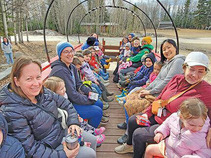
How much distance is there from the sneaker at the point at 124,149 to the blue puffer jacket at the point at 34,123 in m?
0.93

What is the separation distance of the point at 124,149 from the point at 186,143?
958 millimetres

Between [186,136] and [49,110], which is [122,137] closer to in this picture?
[186,136]

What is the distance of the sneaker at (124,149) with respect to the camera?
217 centimetres

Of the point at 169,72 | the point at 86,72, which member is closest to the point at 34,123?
the point at 169,72

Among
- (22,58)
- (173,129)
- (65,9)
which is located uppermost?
(65,9)

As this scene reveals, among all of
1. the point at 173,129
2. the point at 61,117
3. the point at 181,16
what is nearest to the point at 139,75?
the point at 173,129

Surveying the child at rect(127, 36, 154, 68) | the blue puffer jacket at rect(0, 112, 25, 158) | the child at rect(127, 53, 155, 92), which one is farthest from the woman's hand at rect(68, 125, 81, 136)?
the child at rect(127, 36, 154, 68)

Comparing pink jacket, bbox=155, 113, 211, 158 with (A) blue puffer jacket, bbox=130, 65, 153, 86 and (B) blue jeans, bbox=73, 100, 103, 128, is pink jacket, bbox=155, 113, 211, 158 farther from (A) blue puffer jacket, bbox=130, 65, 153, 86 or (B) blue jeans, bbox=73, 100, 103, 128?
(A) blue puffer jacket, bbox=130, 65, 153, 86

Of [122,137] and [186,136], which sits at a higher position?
[186,136]

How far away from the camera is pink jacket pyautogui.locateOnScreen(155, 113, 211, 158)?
1.40 meters

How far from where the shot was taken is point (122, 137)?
2.44 metres

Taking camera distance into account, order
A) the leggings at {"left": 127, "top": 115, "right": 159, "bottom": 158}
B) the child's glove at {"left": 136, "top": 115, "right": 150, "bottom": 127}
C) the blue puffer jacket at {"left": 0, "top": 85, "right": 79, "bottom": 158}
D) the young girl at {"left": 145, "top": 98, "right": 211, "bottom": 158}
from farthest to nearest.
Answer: the child's glove at {"left": 136, "top": 115, "right": 150, "bottom": 127}, the leggings at {"left": 127, "top": 115, "right": 159, "bottom": 158}, the young girl at {"left": 145, "top": 98, "right": 211, "bottom": 158}, the blue puffer jacket at {"left": 0, "top": 85, "right": 79, "bottom": 158}

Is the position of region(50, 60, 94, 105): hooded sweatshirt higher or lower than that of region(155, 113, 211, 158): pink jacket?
higher

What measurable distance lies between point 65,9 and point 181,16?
3766 cm
